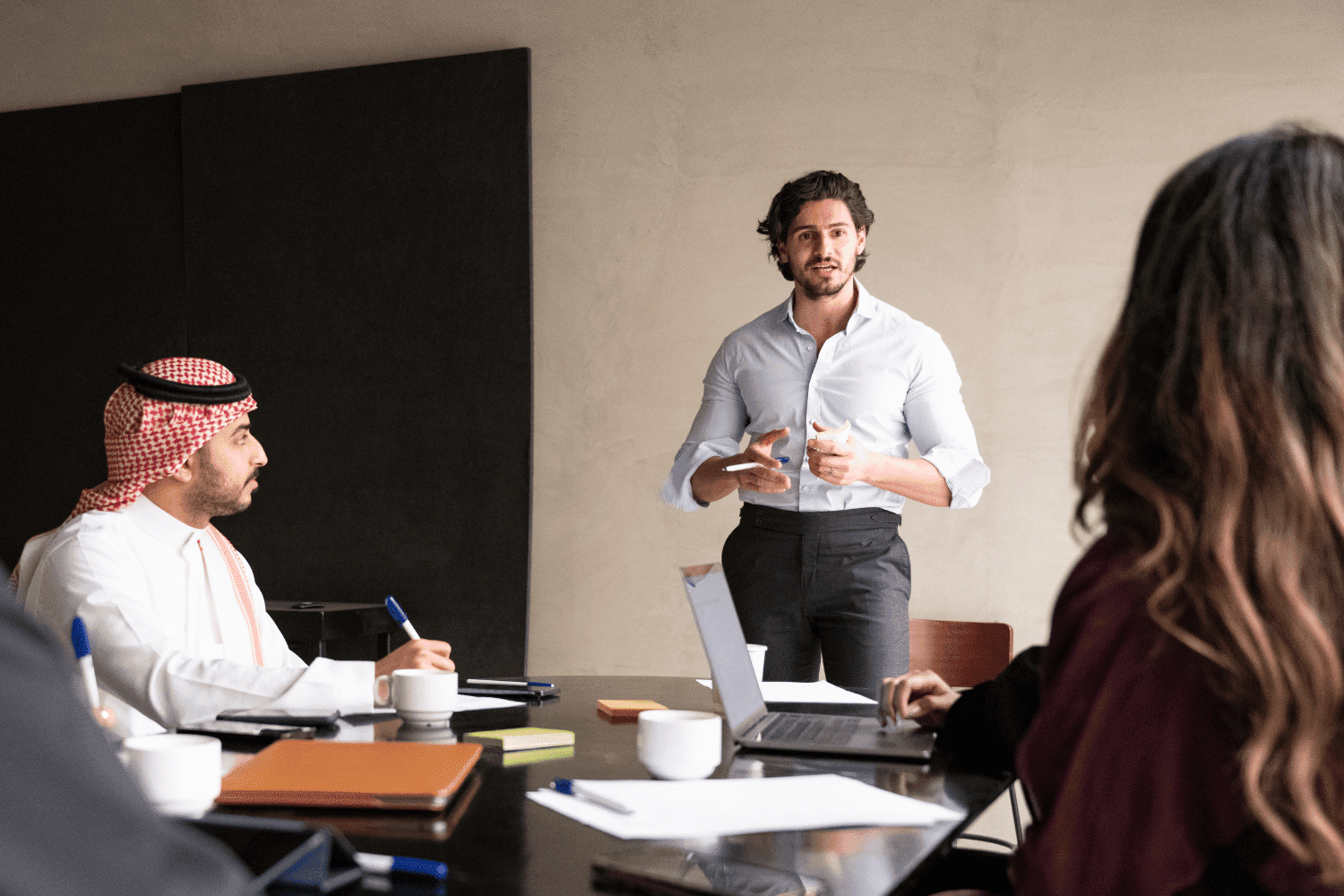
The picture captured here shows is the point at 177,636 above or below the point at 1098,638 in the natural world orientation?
below

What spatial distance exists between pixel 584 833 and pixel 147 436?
1478 mm

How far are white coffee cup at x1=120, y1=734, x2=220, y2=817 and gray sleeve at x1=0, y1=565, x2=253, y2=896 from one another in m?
0.75

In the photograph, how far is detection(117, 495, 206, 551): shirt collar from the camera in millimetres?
2242

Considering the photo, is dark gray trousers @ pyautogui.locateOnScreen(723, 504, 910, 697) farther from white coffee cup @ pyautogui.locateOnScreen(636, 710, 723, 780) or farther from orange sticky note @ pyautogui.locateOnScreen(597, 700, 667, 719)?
white coffee cup @ pyautogui.locateOnScreen(636, 710, 723, 780)

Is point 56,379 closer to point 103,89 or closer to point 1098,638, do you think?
point 103,89

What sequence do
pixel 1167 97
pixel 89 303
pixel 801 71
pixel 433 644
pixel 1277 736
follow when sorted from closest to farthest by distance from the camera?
pixel 1277 736 → pixel 433 644 → pixel 1167 97 → pixel 801 71 → pixel 89 303

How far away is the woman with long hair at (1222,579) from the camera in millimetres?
836

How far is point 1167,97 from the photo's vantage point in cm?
356

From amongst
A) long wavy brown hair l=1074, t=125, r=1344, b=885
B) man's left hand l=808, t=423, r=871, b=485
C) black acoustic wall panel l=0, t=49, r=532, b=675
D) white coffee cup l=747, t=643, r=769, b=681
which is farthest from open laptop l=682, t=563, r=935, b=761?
black acoustic wall panel l=0, t=49, r=532, b=675

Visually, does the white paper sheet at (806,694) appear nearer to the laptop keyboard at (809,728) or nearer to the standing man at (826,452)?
the laptop keyboard at (809,728)

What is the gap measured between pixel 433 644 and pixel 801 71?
2753 mm

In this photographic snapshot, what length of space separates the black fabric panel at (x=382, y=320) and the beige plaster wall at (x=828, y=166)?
0.15 m

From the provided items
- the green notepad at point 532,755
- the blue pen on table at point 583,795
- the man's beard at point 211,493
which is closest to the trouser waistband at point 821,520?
the man's beard at point 211,493

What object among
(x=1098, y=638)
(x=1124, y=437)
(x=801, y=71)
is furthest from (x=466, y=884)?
(x=801, y=71)
